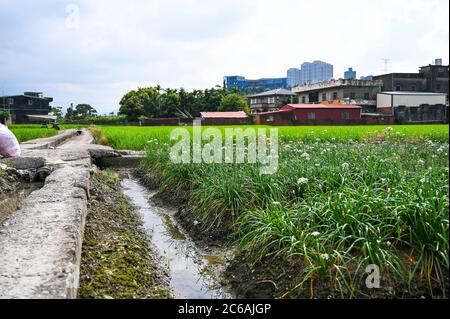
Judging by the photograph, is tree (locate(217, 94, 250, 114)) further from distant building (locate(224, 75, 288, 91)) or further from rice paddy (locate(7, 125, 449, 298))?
rice paddy (locate(7, 125, 449, 298))

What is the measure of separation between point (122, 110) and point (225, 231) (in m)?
39.4

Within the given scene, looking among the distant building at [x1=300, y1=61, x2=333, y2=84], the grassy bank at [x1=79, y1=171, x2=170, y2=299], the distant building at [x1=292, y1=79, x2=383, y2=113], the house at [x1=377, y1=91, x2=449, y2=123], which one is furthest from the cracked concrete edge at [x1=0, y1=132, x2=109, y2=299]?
the distant building at [x1=292, y1=79, x2=383, y2=113]

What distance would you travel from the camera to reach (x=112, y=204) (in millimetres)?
5629

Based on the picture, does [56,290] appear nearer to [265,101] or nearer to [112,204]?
[112,204]

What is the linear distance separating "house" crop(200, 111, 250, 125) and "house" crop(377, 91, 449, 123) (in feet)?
42.6

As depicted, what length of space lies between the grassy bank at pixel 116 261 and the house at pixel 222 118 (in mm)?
27731

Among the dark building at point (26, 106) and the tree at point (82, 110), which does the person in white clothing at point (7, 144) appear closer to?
the dark building at point (26, 106)

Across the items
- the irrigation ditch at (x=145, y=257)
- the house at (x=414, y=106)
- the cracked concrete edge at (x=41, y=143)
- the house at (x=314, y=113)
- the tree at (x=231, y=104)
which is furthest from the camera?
the house at (x=314, y=113)

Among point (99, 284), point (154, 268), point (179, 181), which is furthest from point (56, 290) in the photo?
point (179, 181)

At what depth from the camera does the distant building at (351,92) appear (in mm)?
46178

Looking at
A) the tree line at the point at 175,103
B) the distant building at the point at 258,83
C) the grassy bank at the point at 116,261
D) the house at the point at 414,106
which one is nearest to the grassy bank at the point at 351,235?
the grassy bank at the point at 116,261

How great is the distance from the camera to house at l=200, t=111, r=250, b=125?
3262 centimetres

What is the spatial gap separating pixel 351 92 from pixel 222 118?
20556 mm
